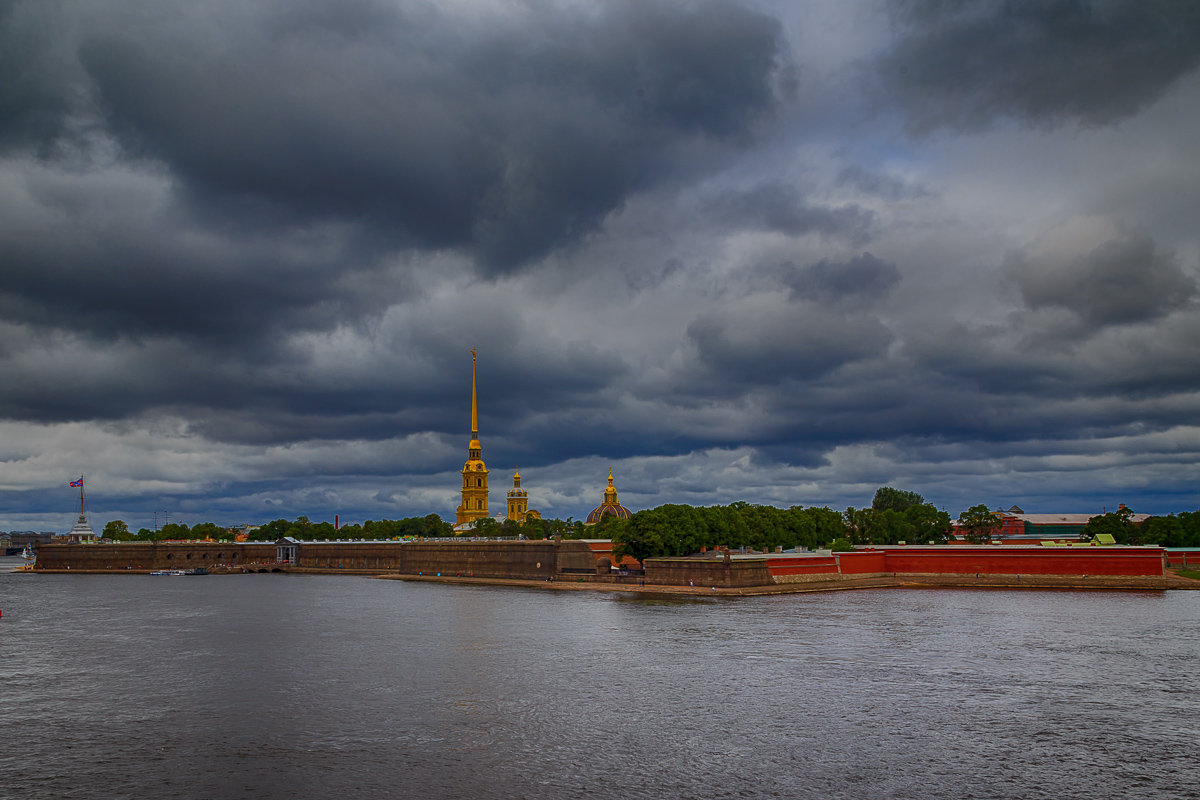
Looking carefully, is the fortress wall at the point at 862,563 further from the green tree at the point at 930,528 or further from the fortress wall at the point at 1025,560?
the green tree at the point at 930,528

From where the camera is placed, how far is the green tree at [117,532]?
5699 inches

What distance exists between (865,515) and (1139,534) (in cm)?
2519

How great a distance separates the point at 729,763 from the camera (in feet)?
66.4

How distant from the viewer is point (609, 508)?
461ft

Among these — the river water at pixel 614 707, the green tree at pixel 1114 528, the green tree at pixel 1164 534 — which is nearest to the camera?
the river water at pixel 614 707

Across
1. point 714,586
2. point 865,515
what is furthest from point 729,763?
point 865,515

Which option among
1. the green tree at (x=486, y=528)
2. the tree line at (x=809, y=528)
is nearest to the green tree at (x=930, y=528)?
the tree line at (x=809, y=528)

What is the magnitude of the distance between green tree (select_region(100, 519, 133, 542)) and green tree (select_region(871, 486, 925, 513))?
112141 millimetres

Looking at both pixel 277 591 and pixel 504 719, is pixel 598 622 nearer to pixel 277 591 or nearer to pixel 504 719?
pixel 504 719

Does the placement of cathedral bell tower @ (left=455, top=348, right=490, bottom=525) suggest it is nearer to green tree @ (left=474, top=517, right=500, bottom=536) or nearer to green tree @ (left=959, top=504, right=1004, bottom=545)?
green tree @ (left=474, top=517, right=500, bottom=536)

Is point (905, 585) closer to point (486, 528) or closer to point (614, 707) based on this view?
point (614, 707)

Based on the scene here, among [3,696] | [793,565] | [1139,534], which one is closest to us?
[3,696]

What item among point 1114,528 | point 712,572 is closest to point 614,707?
point 712,572

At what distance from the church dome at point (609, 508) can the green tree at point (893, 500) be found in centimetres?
3534
